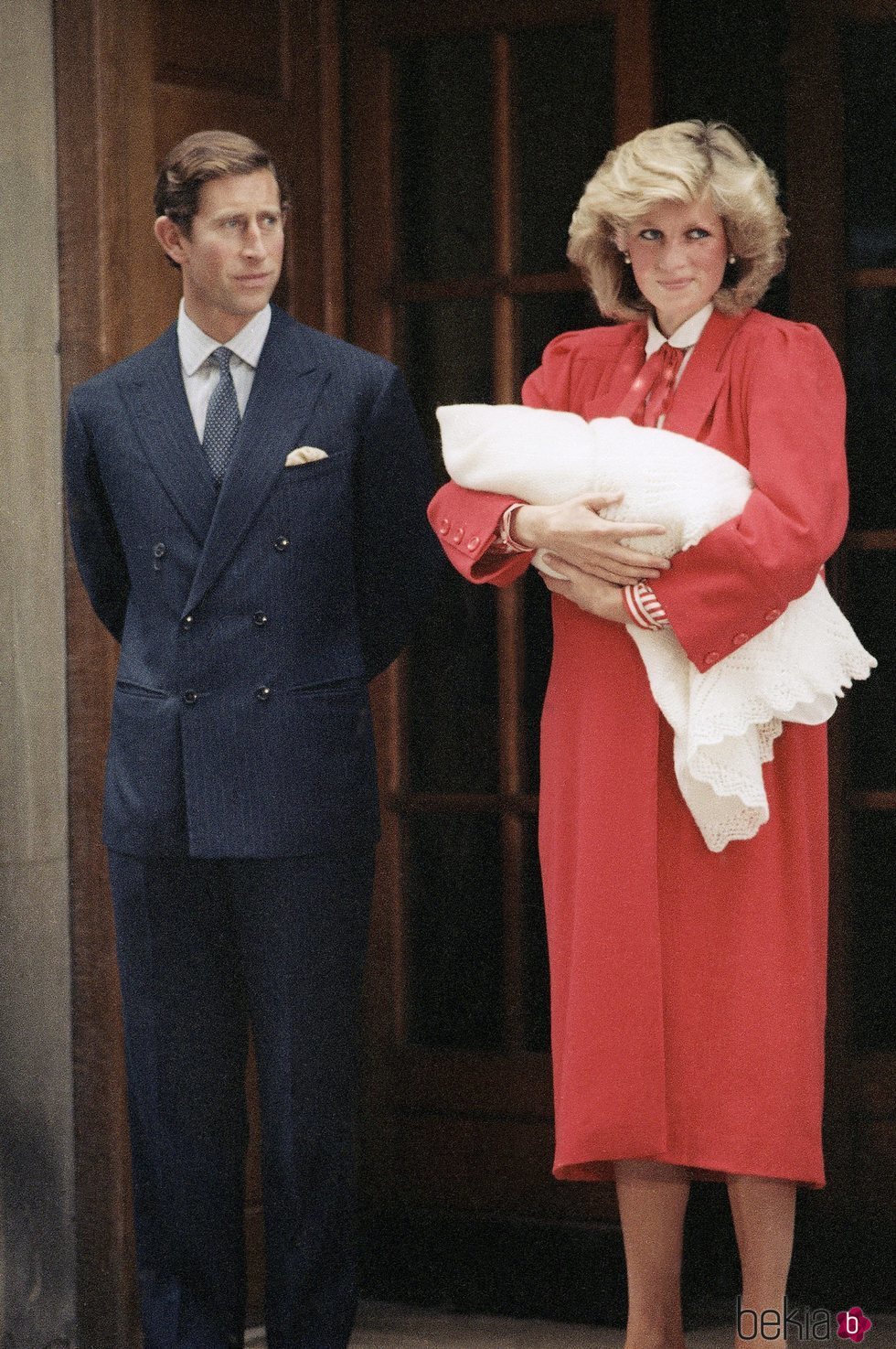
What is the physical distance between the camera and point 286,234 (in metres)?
3.66

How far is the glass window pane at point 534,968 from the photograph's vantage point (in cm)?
378

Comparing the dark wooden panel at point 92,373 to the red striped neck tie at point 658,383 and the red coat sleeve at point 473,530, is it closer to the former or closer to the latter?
the red coat sleeve at point 473,530

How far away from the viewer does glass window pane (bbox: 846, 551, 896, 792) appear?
11.7 feet

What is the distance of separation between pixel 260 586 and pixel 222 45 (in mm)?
1186

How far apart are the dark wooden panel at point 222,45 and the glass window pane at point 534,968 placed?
1491 mm

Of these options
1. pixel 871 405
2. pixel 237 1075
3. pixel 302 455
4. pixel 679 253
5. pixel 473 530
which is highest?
pixel 679 253

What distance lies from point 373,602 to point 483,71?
48.8 inches

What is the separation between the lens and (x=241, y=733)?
2857 millimetres

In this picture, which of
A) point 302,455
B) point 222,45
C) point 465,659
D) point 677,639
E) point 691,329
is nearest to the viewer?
point 677,639

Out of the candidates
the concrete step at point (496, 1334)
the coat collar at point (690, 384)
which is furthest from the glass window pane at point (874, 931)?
the coat collar at point (690, 384)

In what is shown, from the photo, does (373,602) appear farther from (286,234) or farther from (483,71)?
(483,71)

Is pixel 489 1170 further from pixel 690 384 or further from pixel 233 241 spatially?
pixel 233 241

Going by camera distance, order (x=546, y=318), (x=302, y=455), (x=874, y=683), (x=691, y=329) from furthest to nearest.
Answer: (x=546, y=318) → (x=874, y=683) → (x=302, y=455) → (x=691, y=329)

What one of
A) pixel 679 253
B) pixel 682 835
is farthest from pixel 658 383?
pixel 682 835
